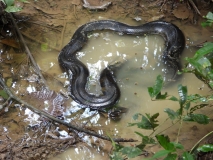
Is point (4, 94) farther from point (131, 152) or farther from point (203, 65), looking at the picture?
point (203, 65)

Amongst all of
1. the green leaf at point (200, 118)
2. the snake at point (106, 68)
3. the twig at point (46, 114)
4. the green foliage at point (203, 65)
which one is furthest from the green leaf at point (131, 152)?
the snake at point (106, 68)

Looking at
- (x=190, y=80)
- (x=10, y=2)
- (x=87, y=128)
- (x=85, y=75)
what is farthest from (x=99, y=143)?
(x=10, y=2)

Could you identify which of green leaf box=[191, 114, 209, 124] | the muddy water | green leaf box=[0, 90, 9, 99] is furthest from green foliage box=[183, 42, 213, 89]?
green leaf box=[0, 90, 9, 99]

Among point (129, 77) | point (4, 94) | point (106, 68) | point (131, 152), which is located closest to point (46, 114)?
point (4, 94)

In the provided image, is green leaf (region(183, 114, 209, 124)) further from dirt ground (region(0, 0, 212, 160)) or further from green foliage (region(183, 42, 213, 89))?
dirt ground (region(0, 0, 212, 160))

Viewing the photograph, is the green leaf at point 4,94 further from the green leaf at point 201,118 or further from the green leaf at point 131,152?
the green leaf at point 201,118
